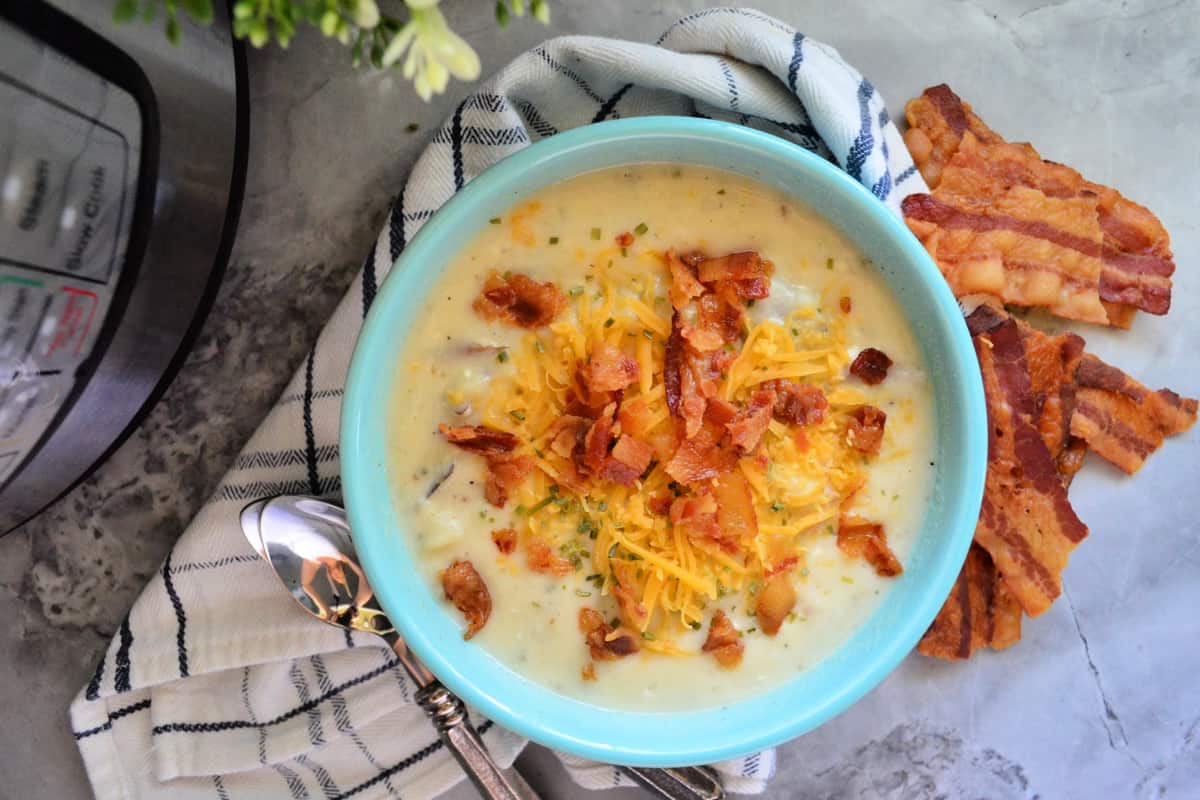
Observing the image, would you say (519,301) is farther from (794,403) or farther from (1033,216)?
(1033,216)

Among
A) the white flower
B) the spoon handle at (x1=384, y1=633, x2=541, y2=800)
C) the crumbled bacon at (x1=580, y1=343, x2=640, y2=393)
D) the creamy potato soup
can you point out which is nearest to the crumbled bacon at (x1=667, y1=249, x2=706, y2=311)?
the creamy potato soup

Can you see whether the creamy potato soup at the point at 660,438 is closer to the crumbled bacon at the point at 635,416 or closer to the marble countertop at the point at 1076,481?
the crumbled bacon at the point at 635,416

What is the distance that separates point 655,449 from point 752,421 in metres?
0.15

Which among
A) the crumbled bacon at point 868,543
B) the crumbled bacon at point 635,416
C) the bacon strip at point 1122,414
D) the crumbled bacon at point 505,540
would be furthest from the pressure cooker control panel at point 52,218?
the bacon strip at point 1122,414

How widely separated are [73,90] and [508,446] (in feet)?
2.49

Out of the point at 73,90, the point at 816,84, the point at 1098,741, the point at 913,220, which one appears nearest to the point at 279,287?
the point at 73,90

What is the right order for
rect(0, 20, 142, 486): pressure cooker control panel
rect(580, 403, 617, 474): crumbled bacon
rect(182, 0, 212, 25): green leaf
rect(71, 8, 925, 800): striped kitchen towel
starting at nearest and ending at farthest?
rect(182, 0, 212, 25): green leaf → rect(0, 20, 142, 486): pressure cooker control panel → rect(580, 403, 617, 474): crumbled bacon → rect(71, 8, 925, 800): striped kitchen towel

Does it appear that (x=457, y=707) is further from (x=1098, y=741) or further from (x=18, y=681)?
(x=1098, y=741)

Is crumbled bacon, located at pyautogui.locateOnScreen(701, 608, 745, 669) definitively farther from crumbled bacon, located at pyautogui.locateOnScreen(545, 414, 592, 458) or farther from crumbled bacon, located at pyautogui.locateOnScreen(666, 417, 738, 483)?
crumbled bacon, located at pyautogui.locateOnScreen(545, 414, 592, 458)

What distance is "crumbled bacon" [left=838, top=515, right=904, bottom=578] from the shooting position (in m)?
1.64

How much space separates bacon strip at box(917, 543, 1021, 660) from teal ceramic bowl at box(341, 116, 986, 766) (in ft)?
1.13

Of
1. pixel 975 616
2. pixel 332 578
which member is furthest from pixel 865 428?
pixel 332 578

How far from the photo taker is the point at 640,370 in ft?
5.10

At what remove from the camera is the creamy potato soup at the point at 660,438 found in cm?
155
